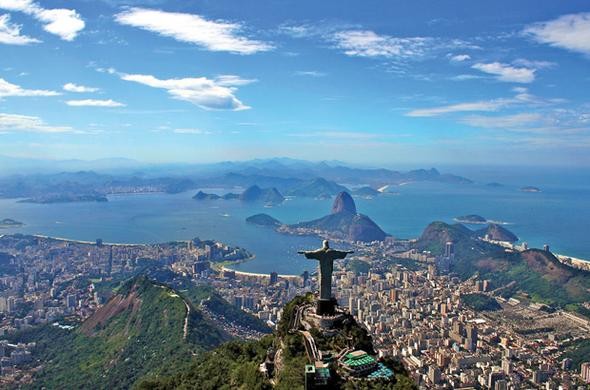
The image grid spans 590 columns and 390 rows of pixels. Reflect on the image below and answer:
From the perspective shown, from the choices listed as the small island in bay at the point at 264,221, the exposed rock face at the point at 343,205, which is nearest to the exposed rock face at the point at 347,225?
the exposed rock face at the point at 343,205

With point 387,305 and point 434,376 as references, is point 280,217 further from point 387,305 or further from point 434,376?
point 434,376

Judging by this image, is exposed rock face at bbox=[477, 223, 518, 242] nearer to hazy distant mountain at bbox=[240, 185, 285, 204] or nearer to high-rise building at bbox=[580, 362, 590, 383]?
high-rise building at bbox=[580, 362, 590, 383]

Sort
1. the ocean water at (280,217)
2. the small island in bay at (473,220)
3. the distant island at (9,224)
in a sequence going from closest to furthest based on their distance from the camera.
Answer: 1. the ocean water at (280,217)
2. the distant island at (9,224)
3. the small island in bay at (473,220)

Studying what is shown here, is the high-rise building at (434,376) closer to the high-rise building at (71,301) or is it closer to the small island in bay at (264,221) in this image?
the high-rise building at (71,301)

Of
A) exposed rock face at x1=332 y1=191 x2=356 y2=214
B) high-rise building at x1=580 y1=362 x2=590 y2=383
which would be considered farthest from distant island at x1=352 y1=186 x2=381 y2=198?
high-rise building at x1=580 y1=362 x2=590 y2=383

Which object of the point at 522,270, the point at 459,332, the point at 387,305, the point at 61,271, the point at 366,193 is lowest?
the point at 61,271

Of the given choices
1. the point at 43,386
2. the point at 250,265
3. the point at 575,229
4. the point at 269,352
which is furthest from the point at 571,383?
the point at 575,229

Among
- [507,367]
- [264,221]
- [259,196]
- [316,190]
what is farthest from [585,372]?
[316,190]

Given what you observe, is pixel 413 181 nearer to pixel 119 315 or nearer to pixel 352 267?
pixel 352 267

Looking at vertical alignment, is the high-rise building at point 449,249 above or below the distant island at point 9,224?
above
